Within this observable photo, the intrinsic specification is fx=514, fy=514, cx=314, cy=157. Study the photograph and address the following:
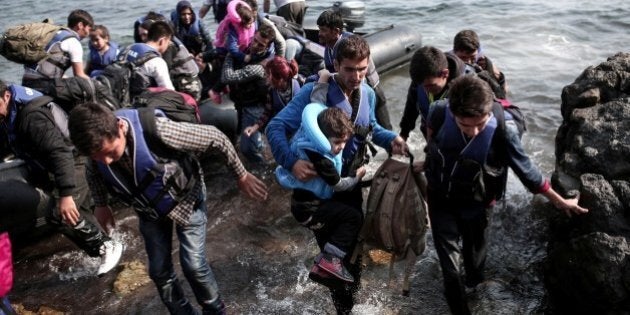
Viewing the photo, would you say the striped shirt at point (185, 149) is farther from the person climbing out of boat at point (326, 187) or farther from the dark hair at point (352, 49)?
the dark hair at point (352, 49)

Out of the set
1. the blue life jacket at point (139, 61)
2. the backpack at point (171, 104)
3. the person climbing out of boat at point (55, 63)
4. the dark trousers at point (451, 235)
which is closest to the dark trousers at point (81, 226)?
the person climbing out of boat at point (55, 63)

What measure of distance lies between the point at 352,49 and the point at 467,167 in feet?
3.11

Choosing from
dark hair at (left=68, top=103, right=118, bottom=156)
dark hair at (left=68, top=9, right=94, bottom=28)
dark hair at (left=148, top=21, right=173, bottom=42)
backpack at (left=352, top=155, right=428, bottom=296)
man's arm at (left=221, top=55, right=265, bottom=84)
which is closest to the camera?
dark hair at (left=68, top=103, right=118, bottom=156)

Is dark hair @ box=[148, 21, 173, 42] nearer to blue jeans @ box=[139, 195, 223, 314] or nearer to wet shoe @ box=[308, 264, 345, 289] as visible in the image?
blue jeans @ box=[139, 195, 223, 314]

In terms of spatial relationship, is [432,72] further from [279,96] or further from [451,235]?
[279,96]

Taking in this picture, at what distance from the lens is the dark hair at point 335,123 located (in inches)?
110

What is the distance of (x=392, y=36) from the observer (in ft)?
29.6

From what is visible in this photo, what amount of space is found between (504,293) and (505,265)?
386 mm

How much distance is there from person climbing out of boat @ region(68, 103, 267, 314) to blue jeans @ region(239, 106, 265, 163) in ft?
7.39

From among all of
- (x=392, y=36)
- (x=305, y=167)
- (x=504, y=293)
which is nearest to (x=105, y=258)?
(x=305, y=167)

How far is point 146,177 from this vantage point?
288 cm

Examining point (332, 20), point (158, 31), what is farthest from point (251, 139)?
point (332, 20)

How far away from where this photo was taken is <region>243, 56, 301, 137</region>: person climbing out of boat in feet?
15.1

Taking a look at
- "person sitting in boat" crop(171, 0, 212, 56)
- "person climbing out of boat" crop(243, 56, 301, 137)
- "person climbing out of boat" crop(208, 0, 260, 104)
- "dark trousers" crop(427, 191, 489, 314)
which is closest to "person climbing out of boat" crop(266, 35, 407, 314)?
"dark trousers" crop(427, 191, 489, 314)
